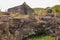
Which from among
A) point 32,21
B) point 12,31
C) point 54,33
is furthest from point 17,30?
point 54,33

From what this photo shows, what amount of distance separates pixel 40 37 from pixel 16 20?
10.3ft

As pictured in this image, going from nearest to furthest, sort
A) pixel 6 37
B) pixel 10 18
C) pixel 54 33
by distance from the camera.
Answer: pixel 6 37, pixel 10 18, pixel 54 33

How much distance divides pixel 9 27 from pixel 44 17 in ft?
17.7

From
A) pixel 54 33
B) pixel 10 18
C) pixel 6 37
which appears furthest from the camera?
pixel 54 33

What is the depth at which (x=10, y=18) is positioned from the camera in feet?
73.2

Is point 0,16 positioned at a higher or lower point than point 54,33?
higher

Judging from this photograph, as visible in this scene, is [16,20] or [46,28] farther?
[46,28]

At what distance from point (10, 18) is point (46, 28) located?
4279mm

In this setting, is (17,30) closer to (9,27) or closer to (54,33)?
(9,27)

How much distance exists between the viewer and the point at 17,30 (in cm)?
2189

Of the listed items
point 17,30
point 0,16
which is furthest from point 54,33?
point 0,16

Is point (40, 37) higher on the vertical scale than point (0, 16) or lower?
lower

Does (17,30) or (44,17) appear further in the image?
(44,17)

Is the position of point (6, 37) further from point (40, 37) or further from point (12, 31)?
point (40, 37)
